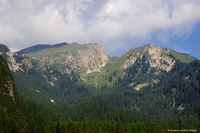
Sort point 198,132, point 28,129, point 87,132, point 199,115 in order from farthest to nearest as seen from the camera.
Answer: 1. point 87,132
2. point 28,129
3. point 198,132
4. point 199,115

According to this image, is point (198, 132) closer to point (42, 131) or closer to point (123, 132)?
point (123, 132)

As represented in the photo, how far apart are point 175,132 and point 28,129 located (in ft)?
372

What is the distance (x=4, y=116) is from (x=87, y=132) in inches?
2614

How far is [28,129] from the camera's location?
18375cm

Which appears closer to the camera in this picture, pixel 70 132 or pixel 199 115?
pixel 199 115

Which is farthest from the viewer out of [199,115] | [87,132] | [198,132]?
[87,132]

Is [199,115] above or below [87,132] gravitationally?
above

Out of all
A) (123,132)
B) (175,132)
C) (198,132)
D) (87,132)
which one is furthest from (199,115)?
(87,132)

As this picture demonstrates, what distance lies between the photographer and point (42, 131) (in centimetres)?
19125

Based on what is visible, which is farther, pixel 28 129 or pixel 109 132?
pixel 109 132

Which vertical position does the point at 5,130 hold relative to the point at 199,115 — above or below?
below

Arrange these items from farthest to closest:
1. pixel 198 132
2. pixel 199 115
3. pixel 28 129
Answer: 1. pixel 28 129
2. pixel 198 132
3. pixel 199 115

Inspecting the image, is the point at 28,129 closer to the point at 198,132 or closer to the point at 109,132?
the point at 109,132

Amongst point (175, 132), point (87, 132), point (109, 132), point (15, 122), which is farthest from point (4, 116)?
point (175, 132)
